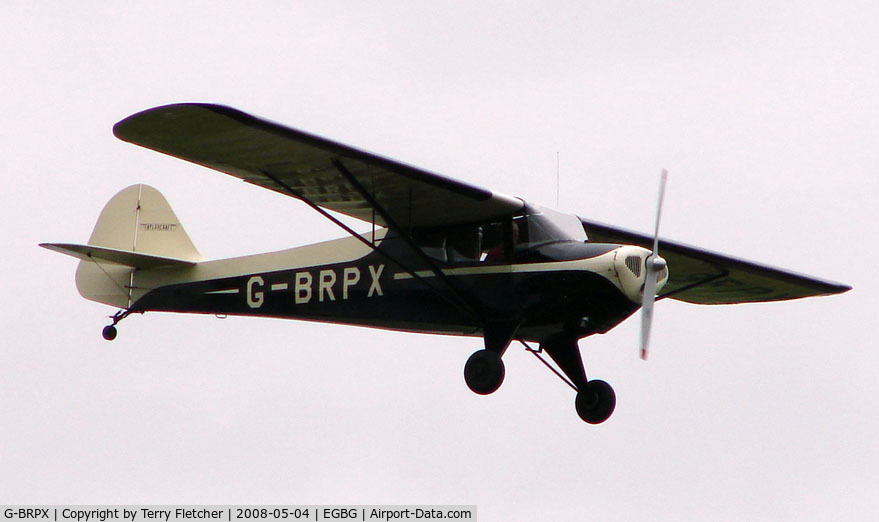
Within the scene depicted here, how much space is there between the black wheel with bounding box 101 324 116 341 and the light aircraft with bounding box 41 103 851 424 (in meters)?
0.96

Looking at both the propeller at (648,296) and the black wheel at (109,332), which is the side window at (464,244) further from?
the black wheel at (109,332)

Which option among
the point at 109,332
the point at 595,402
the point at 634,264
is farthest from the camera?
the point at 109,332

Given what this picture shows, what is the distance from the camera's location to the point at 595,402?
15.7m

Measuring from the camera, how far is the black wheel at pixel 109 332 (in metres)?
18.1

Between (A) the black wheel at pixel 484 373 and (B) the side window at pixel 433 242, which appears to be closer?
(A) the black wheel at pixel 484 373

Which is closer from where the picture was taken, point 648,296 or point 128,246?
point 648,296

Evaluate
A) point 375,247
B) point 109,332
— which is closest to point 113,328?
point 109,332

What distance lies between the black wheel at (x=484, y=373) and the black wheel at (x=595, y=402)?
144cm

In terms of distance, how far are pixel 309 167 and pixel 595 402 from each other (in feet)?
13.6

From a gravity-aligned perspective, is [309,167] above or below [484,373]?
above

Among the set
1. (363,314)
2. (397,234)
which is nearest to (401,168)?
(397,234)

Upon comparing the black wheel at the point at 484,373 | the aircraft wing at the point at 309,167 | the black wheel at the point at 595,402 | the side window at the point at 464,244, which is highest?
the aircraft wing at the point at 309,167

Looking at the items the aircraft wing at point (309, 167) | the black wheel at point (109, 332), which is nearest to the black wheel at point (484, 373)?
the aircraft wing at point (309, 167)

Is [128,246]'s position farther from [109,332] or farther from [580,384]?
[580,384]
